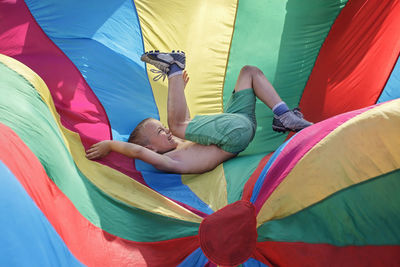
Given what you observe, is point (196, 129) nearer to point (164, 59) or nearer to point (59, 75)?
point (164, 59)

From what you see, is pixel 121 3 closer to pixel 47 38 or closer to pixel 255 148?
pixel 47 38

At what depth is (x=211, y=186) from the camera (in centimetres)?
178

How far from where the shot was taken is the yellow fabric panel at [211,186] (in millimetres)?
1637

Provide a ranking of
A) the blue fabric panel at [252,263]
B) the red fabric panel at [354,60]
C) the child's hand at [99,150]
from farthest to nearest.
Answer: the red fabric panel at [354,60], the child's hand at [99,150], the blue fabric panel at [252,263]

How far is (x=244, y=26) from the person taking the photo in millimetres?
2568

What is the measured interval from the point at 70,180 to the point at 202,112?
3.55ft

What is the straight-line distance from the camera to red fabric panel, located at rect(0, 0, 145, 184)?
1991 millimetres

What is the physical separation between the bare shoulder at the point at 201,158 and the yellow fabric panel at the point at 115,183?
354 mm

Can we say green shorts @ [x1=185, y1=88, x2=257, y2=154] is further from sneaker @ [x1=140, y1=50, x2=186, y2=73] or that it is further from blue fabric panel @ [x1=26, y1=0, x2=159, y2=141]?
blue fabric panel @ [x1=26, y1=0, x2=159, y2=141]

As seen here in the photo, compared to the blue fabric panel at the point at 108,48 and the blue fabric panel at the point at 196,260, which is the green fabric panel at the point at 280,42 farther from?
the blue fabric panel at the point at 196,260

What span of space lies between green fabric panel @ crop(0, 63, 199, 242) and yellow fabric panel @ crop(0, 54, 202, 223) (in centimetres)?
3

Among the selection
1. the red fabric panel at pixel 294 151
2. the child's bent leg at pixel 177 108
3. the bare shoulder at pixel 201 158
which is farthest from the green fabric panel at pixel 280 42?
the red fabric panel at pixel 294 151

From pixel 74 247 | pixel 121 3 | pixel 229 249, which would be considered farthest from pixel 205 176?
pixel 121 3

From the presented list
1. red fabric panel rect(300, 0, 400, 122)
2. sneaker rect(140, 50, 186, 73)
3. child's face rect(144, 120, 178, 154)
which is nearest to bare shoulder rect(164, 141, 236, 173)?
child's face rect(144, 120, 178, 154)
